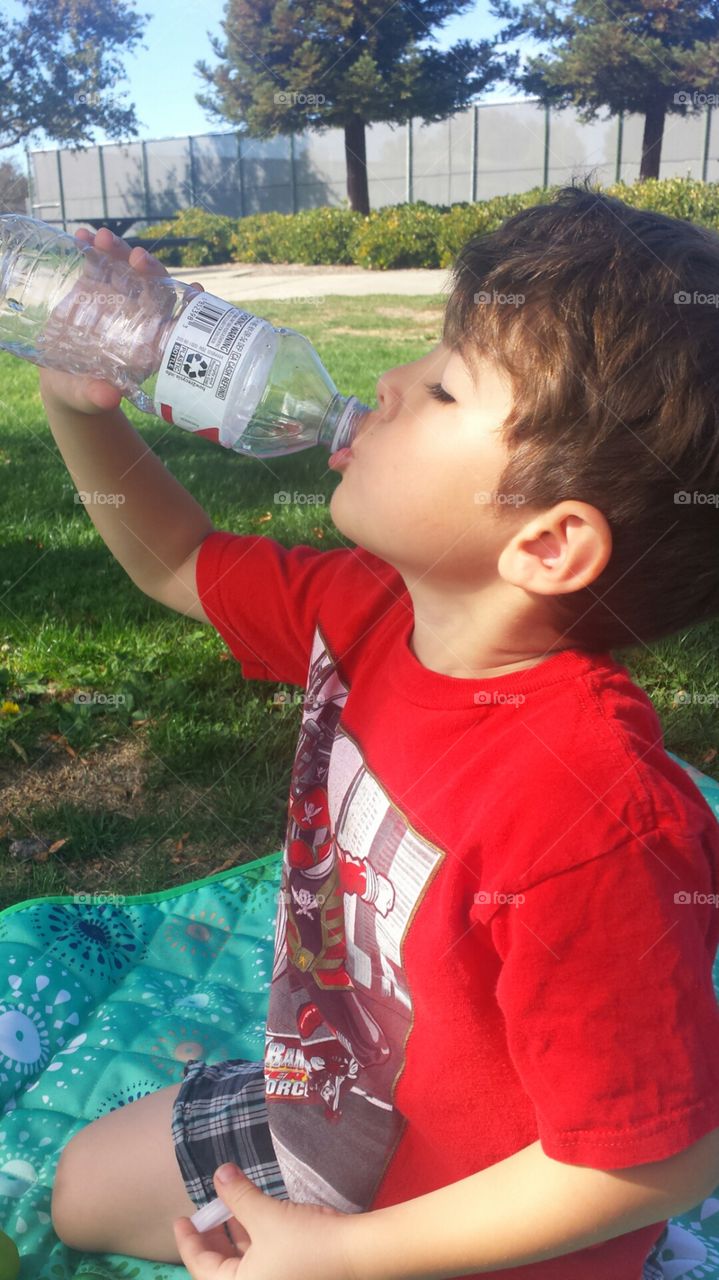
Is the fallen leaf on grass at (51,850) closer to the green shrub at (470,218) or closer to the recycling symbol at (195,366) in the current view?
the recycling symbol at (195,366)

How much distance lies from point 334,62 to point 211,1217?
1207 cm

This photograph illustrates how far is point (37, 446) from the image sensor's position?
18.9 ft

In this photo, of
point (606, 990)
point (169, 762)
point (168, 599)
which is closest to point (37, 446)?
point (169, 762)

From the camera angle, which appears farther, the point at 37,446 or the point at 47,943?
the point at 37,446

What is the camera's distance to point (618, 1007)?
1004 millimetres

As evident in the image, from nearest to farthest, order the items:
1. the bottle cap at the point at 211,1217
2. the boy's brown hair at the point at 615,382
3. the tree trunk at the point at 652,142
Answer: the boy's brown hair at the point at 615,382 → the bottle cap at the point at 211,1217 → the tree trunk at the point at 652,142

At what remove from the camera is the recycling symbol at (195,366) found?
1560mm

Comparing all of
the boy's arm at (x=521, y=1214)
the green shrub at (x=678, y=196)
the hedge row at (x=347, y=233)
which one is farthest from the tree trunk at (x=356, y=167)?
the boy's arm at (x=521, y=1214)

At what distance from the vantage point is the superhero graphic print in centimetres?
132

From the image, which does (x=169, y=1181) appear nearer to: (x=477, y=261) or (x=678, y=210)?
(x=477, y=261)

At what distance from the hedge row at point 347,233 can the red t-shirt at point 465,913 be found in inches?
449

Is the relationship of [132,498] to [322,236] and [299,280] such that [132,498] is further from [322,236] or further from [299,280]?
[322,236]

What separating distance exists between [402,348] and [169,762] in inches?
239

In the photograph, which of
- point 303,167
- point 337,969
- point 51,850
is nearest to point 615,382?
point 337,969
